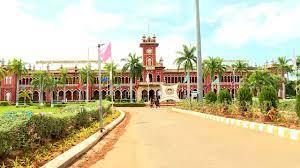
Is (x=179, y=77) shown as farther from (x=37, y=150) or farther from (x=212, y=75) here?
(x=37, y=150)

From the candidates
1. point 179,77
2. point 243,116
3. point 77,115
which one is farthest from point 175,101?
point 77,115

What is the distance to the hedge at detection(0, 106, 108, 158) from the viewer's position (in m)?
8.85

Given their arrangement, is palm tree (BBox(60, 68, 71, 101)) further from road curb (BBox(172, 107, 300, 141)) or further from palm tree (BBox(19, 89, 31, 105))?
road curb (BBox(172, 107, 300, 141))

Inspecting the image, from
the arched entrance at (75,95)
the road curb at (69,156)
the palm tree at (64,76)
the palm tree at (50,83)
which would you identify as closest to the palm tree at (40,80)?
the palm tree at (50,83)

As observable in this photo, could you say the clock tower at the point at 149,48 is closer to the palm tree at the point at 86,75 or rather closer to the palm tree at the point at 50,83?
the palm tree at the point at 86,75

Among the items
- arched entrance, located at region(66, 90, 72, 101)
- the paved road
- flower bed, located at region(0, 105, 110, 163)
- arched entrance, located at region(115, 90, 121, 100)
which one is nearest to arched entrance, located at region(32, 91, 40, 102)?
arched entrance, located at region(66, 90, 72, 101)

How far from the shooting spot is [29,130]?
33.8 ft

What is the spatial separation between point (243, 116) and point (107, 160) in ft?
49.9

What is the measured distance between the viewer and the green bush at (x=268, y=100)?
66.2ft

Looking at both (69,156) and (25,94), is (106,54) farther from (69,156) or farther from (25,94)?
(25,94)

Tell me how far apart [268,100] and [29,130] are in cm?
1290

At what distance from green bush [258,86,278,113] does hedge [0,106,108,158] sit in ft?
29.9

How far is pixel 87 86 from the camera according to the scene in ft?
294

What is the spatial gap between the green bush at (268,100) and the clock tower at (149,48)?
71724mm
